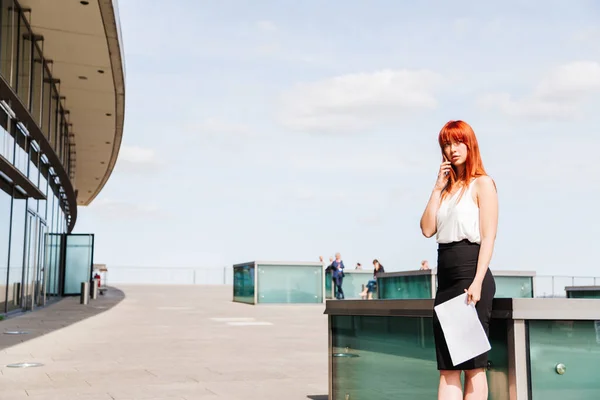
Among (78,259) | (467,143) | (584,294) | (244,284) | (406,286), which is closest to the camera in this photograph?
(467,143)

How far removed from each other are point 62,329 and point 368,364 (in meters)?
10.4

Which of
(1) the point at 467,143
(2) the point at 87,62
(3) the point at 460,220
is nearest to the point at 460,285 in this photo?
(3) the point at 460,220

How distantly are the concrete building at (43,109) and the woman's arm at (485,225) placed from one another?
1206 centimetres

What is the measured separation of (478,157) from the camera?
3.78 m

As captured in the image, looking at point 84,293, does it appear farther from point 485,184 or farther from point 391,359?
point 485,184

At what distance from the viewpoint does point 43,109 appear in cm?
2077

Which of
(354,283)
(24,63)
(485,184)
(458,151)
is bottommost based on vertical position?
(354,283)

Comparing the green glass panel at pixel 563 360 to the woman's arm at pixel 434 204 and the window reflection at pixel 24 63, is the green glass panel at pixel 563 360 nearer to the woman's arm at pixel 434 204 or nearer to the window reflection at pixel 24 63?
the woman's arm at pixel 434 204

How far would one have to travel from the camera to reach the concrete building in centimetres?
1571

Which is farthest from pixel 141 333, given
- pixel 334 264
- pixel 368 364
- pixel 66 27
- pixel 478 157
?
pixel 334 264

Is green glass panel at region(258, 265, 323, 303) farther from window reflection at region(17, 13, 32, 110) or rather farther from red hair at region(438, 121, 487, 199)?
red hair at region(438, 121, 487, 199)

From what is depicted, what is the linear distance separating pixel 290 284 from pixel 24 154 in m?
10.9

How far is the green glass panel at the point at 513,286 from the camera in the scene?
67.6ft

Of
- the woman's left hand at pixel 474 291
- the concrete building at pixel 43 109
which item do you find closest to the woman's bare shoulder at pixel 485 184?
→ the woman's left hand at pixel 474 291
